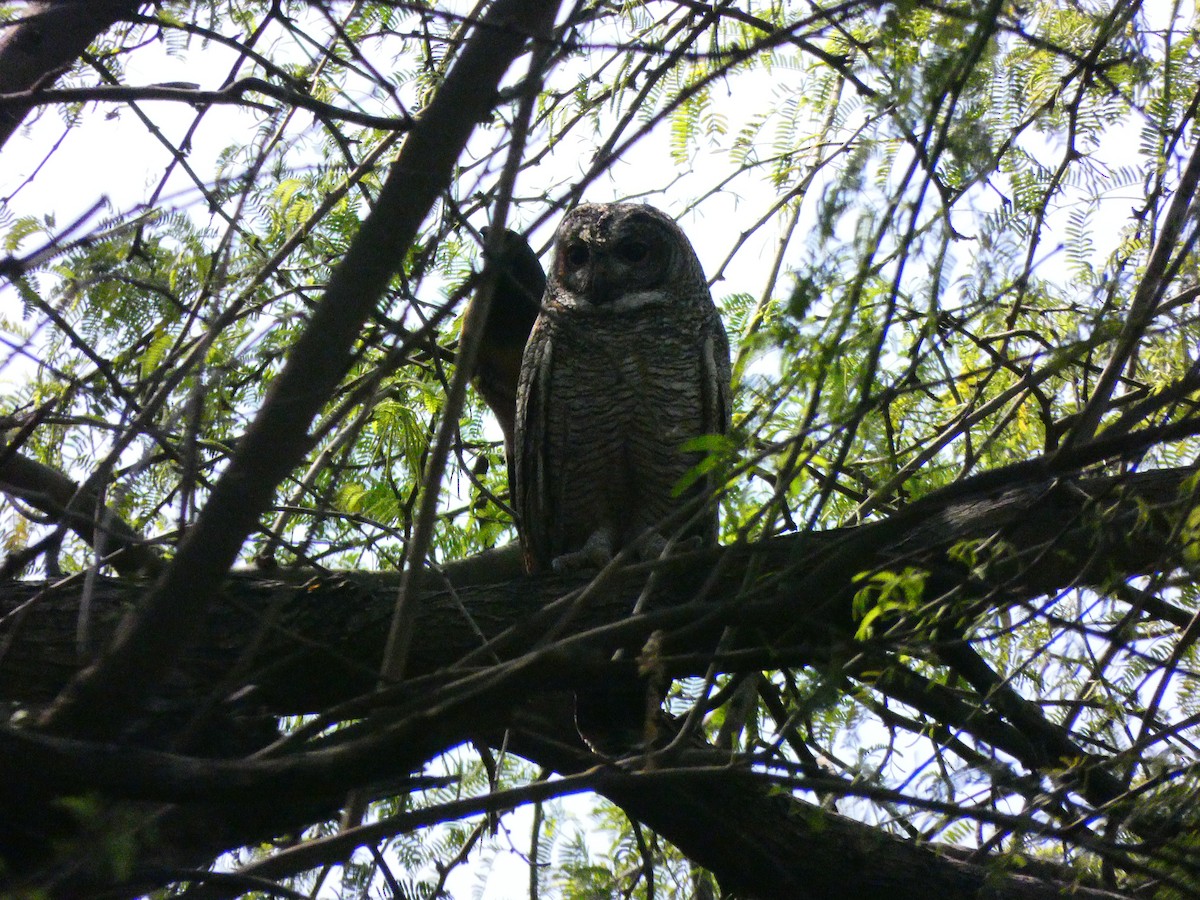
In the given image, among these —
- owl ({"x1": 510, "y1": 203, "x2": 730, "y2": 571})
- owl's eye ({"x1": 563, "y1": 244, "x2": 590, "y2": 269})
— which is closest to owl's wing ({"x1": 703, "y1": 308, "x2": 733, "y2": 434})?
owl ({"x1": 510, "y1": 203, "x2": 730, "y2": 571})

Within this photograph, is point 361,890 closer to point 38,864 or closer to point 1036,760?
point 38,864

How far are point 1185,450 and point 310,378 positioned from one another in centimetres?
342

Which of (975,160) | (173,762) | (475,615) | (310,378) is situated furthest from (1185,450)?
(173,762)

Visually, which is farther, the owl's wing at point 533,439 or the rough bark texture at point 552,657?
the owl's wing at point 533,439

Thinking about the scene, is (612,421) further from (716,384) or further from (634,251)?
(634,251)

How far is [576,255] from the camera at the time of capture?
4.95 meters

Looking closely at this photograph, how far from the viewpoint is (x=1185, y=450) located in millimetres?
3938

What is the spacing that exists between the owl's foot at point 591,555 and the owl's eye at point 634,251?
1245 millimetres

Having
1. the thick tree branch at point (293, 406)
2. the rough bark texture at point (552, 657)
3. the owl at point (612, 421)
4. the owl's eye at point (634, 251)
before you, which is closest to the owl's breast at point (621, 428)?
the owl at point (612, 421)

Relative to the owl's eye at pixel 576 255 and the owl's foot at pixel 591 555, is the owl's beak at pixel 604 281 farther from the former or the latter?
the owl's foot at pixel 591 555

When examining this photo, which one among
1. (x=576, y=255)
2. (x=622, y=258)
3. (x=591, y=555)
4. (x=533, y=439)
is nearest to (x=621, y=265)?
(x=622, y=258)

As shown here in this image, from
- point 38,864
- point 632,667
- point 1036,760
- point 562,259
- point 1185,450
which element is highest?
point 562,259

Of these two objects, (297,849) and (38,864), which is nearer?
(297,849)

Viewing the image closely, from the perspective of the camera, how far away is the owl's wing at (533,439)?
438cm
